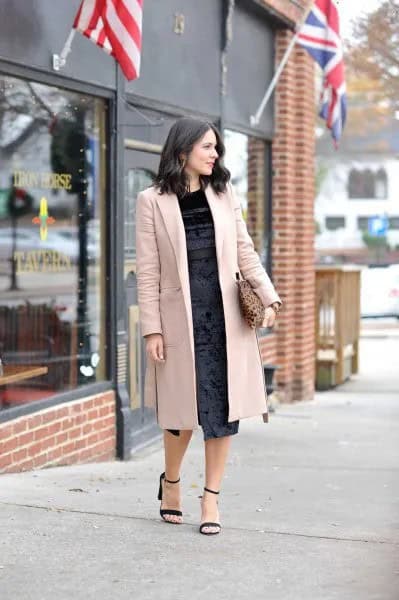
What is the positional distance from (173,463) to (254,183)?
6.70 meters

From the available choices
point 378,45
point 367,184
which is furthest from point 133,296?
point 367,184

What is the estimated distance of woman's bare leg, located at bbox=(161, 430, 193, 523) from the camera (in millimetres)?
5781

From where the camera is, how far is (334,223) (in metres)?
71.6

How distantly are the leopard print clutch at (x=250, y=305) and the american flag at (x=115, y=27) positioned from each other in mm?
2460

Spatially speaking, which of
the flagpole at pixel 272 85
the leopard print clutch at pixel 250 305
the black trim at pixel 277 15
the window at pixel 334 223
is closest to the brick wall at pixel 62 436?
the leopard print clutch at pixel 250 305

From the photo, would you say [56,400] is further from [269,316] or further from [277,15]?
[277,15]

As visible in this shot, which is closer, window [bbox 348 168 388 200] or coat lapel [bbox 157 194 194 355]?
coat lapel [bbox 157 194 194 355]

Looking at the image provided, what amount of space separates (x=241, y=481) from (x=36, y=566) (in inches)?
105

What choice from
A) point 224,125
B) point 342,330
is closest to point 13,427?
point 224,125

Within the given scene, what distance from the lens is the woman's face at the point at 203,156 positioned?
562 cm

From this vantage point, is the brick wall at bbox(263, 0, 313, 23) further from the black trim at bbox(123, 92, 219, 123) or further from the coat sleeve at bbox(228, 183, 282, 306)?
the coat sleeve at bbox(228, 183, 282, 306)

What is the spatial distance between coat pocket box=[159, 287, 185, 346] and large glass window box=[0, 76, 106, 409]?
179cm

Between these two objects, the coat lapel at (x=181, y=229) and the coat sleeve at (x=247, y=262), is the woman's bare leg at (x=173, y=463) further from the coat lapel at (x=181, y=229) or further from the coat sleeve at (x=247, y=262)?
the coat sleeve at (x=247, y=262)

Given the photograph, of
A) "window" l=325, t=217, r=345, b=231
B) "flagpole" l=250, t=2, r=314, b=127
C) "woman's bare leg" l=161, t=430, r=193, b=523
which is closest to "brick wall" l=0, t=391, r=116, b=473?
"woman's bare leg" l=161, t=430, r=193, b=523
